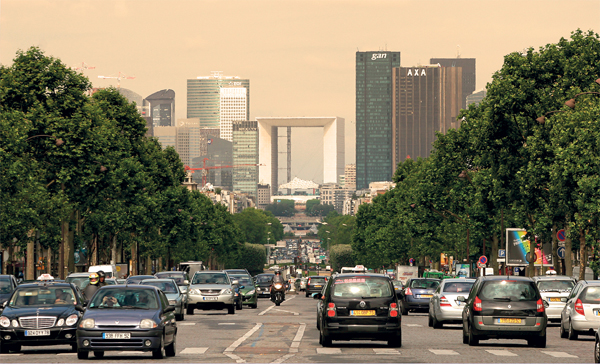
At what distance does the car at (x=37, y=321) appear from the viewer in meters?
24.9

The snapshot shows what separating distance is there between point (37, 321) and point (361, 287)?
7614 millimetres

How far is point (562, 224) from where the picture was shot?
60.4 m

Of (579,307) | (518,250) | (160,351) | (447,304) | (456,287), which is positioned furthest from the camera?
(518,250)

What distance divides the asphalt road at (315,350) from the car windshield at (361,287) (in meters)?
1.28

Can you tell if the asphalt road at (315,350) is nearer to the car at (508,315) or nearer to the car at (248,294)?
the car at (508,315)

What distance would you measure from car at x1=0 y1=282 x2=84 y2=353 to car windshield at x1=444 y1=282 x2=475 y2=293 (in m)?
15.6

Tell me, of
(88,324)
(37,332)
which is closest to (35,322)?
(37,332)

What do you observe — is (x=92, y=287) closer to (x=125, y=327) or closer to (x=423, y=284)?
(x=125, y=327)

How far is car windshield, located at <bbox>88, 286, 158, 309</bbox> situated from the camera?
2402cm

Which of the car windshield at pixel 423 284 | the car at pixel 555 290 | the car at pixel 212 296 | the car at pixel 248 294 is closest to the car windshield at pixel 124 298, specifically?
the car at pixel 555 290

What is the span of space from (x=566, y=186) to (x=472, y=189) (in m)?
25.8

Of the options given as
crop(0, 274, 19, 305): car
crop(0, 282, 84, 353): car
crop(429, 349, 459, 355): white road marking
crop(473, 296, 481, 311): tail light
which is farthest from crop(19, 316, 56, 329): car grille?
crop(473, 296, 481, 311): tail light

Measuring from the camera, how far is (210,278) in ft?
158

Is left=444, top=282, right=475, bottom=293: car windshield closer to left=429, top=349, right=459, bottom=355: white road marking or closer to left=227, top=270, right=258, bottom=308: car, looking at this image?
left=429, top=349, right=459, bottom=355: white road marking
